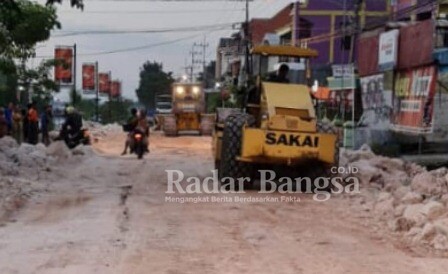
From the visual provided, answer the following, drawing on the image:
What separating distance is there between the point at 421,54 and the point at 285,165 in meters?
10.1

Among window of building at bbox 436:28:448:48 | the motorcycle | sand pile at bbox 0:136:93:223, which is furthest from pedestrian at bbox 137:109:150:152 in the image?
window of building at bbox 436:28:448:48

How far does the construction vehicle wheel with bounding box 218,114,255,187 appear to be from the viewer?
1544cm

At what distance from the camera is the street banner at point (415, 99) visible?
74.8 ft

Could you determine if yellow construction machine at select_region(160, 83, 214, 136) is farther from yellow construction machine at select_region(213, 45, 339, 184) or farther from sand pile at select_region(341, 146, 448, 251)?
yellow construction machine at select_region(213, 45, 339, 184)

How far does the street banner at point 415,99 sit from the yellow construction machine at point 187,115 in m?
22.5

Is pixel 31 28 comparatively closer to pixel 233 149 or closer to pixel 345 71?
pixel 233 149

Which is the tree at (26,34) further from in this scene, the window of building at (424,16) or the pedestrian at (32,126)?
the window of building at (424,16)

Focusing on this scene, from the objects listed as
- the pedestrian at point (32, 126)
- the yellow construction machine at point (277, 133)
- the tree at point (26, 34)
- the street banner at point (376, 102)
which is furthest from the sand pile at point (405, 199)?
the pedestrian at point (32, 126)

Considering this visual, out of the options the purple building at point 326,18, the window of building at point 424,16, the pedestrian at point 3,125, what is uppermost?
→ the purple building at point 326,18

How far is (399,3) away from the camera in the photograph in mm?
40094

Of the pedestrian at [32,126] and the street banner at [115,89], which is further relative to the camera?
the street banner at [115,89]

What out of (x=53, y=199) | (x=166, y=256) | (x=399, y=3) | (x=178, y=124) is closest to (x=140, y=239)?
(x=166, y=256)

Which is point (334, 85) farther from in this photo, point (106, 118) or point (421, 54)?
point (106, 118)

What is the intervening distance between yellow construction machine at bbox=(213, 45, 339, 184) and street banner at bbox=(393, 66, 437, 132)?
24.6ft
